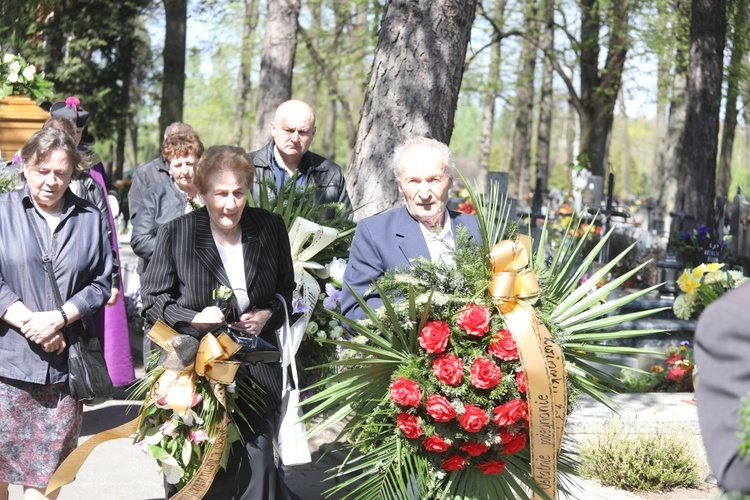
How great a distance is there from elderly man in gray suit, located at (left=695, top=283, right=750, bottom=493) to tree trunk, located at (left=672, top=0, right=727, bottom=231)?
13.2 meters

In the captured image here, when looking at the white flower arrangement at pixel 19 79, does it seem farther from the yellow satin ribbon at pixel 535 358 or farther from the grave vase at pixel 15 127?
the yellow satin ribbon at pixel 535 358

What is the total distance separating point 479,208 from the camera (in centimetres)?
400

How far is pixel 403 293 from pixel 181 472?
122 centimetres

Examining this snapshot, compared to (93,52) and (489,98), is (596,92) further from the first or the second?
(489,98)

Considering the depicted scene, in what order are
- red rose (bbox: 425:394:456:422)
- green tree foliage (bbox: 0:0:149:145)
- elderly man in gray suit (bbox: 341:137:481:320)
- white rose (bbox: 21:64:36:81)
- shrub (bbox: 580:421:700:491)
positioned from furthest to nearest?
green tree foliage (bbox: 0:0:149:145)
white rose (bbox: 21:64:36:81)
shrub (bbox: 580:421:700:491)
elderly man in gray suit (bbox: 341:137:481:320)
red rose (bbox: 425:394:456:422)

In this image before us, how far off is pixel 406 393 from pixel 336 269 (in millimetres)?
1480

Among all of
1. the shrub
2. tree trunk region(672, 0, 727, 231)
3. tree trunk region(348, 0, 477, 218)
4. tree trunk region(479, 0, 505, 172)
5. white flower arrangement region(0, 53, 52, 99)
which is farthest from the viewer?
tree trunk region(479, 0, 505, 172)

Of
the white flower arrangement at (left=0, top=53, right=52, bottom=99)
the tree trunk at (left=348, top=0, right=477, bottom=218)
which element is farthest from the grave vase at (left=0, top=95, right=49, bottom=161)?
the tree trunk at (left=348, top=0, right=477, bottom=218)

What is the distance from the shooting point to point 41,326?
4.29m

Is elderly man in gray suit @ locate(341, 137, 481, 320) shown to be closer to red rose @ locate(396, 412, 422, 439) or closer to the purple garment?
red rose @ locate(396, 412, 422, 439)

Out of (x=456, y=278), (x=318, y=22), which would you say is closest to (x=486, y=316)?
(x=456, y=278)

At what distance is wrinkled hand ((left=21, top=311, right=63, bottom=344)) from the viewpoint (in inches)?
168

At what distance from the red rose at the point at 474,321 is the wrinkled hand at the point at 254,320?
95 cm

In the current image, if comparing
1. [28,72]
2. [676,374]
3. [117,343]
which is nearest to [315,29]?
[28,72]
